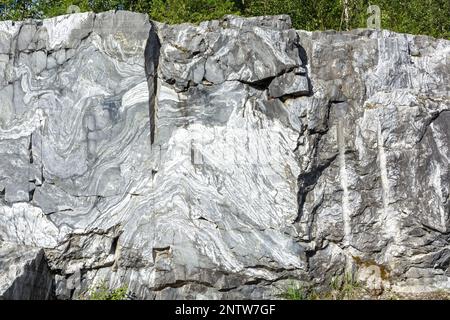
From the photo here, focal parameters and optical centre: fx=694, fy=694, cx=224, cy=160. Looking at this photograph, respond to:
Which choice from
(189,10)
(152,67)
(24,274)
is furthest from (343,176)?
(189,10)

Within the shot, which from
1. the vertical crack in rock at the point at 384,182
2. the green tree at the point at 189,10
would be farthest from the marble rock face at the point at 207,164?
the green tree at the point at 189,10

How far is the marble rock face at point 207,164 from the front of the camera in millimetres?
6613

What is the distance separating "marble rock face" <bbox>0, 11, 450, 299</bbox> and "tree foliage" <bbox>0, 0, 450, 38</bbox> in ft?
11.6

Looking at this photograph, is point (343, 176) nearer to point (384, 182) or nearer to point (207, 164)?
point (384, 182)

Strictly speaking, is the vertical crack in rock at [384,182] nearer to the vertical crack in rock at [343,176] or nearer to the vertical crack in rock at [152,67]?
the vertical crack in rock at [343,176]

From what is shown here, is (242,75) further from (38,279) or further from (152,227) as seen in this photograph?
(38,279)

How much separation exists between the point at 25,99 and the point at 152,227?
5.90ft

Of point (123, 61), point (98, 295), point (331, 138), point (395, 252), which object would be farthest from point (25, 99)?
point (395, 252)

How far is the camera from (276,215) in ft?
21.8

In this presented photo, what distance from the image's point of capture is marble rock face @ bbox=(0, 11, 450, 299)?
6.61 meters

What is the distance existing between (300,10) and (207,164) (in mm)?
5528

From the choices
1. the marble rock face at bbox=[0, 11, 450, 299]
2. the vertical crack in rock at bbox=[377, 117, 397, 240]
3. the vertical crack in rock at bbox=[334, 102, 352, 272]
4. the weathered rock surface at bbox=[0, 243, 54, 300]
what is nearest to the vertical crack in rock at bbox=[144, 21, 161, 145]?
the marble rock face at bbox=[0, 11, 450, 299]

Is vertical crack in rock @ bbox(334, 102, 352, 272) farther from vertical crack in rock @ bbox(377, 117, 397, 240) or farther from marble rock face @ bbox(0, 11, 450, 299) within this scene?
vertical crack in rock @ bbox(377, 117, 397, 240)

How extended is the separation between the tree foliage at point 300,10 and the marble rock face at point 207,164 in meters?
3.54
